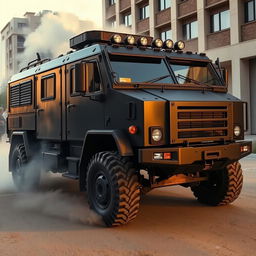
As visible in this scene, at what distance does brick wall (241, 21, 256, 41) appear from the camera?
21891mm

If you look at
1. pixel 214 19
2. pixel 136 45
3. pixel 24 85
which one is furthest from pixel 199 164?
pixel 214 19

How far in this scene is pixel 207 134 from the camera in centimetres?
574

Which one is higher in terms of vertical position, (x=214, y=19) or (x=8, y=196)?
(x=214, y=19)

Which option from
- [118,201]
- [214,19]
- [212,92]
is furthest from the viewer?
[214,19]

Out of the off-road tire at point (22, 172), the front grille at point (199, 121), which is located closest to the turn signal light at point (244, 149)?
the front grille at point (199, 121)

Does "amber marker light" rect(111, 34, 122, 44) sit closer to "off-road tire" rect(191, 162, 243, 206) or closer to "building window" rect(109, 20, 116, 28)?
"off-road tire" rect(191, 162, 243, 206)

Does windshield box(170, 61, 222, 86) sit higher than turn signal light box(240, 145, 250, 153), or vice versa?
windshield box(170, 61, 222, 86)

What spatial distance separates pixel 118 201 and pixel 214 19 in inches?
841

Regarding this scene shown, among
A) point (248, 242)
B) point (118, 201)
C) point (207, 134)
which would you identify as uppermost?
point (207, 134)

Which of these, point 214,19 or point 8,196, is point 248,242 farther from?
point 214,19

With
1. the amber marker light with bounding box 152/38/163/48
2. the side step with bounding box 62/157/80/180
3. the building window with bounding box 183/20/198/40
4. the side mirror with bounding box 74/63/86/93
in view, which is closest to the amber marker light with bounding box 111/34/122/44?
the amber marker light with bounding box 152/38/163/48

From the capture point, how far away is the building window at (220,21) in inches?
936

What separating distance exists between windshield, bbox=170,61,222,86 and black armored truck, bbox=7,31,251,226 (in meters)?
0.02

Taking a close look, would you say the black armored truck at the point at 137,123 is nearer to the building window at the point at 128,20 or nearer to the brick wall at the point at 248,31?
the brick wall at the point at 248,31
